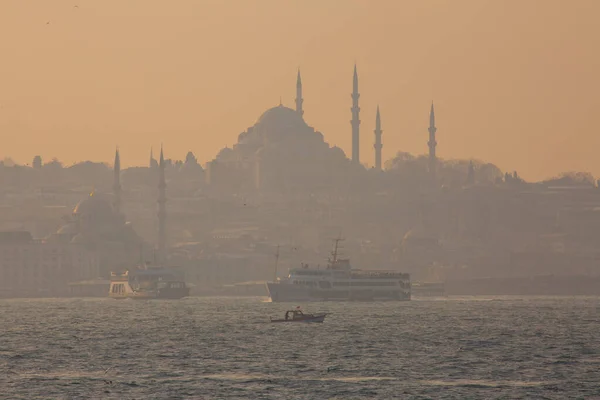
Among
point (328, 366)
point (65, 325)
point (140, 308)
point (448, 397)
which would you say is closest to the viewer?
point (448, 397)

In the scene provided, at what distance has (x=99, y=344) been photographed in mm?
110188

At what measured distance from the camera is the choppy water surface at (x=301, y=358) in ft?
268

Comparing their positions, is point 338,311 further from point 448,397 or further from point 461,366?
point 448,397

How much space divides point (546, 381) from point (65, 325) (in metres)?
59.5

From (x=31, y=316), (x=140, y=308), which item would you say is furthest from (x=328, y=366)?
(x=140, y=308)

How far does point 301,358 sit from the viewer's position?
320 feet

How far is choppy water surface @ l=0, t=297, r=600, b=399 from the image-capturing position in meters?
81.8

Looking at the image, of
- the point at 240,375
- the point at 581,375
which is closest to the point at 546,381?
the point at 581,375

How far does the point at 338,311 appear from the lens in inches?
6570

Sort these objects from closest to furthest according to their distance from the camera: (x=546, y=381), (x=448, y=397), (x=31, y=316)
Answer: (x=448, y=397) → (x=546, y=381) → (x=31, y=316)

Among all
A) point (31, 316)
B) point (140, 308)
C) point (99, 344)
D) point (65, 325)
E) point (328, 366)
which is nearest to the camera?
point (328, 366)

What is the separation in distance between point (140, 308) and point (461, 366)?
99.7m

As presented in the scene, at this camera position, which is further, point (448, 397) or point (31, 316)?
point (31, 316)

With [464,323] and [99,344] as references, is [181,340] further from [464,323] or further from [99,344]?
[464,323]
